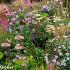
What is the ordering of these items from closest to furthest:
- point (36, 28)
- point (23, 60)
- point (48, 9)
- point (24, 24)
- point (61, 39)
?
1. point (23, 60)
2. point (61, 39)
3. point (36, 28)
4. point (24, 24)
5. point (48, 9)

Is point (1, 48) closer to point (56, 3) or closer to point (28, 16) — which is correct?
point (28, 16)

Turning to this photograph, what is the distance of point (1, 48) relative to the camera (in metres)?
4.98

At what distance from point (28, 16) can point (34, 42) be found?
2.74 feet

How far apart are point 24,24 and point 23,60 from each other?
165 centimetres

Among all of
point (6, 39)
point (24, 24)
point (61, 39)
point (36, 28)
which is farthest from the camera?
point (24, 24)

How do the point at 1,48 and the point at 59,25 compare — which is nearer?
the point at 1,48

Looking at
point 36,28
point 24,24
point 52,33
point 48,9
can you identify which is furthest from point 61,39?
point 48,9

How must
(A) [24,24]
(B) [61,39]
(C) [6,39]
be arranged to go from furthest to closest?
(A) [24,24]
(C) [6,39]
(B) [61,39]

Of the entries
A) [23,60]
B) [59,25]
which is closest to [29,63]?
[23,60]

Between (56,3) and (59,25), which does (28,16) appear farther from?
(56,3)

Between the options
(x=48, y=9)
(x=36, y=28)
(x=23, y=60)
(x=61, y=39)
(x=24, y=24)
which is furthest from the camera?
(x=48, y=9)

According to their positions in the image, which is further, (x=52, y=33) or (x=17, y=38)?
(x=52, y=33)

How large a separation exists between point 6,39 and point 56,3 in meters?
2.22

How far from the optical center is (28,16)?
19.6ft
